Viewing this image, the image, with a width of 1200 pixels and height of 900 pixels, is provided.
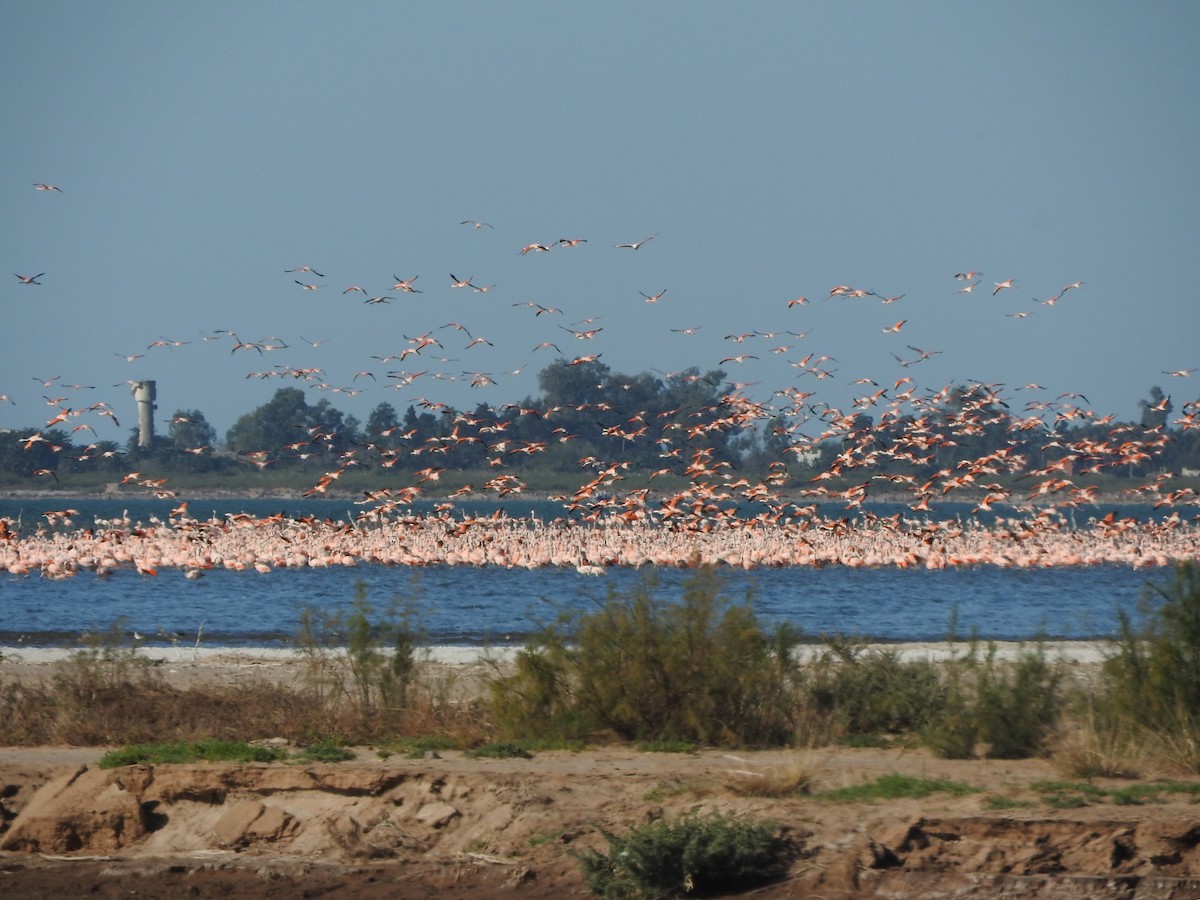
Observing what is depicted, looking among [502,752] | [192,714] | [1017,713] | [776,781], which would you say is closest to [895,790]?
[776,781]

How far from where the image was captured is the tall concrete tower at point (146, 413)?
11350cm

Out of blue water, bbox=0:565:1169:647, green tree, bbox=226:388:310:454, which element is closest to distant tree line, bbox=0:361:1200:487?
green tree, bbox=226:388:310:454

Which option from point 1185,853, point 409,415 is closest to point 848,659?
point 1185,853

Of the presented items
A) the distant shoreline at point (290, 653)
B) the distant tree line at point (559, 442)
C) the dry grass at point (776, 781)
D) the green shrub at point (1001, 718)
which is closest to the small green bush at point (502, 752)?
the dry grass at point (776, 781)

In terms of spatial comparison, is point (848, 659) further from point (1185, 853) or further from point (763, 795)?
point (1185, 853)

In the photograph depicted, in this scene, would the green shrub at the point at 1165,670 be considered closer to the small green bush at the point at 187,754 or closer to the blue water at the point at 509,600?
the small green bush at the point at 187,754

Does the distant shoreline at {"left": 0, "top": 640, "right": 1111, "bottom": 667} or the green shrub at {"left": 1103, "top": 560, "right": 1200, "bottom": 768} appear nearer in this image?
the green shrub at {"left": 1103, "top": 560, "right": 1200, "bottom": 768}

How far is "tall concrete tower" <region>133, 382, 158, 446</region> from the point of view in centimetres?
11350

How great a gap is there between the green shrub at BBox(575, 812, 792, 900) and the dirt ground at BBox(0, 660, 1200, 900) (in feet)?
0.52

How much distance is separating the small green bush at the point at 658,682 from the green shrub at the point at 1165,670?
2736mm

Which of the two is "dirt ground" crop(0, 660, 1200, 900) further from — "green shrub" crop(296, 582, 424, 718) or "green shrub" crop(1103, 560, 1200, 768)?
"green shrub" crop(296, 582, 424, 718)

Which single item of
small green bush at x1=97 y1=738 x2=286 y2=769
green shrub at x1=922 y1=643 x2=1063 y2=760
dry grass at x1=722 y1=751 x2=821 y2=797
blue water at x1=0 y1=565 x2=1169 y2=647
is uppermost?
green shrub at x1=922 y1=643 x2=1063 y2=760

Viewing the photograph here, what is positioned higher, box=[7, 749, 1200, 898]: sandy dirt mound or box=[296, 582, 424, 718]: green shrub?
box=[296, 582, 424, 718]: green shrub

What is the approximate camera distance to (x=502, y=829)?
35.4 feet
